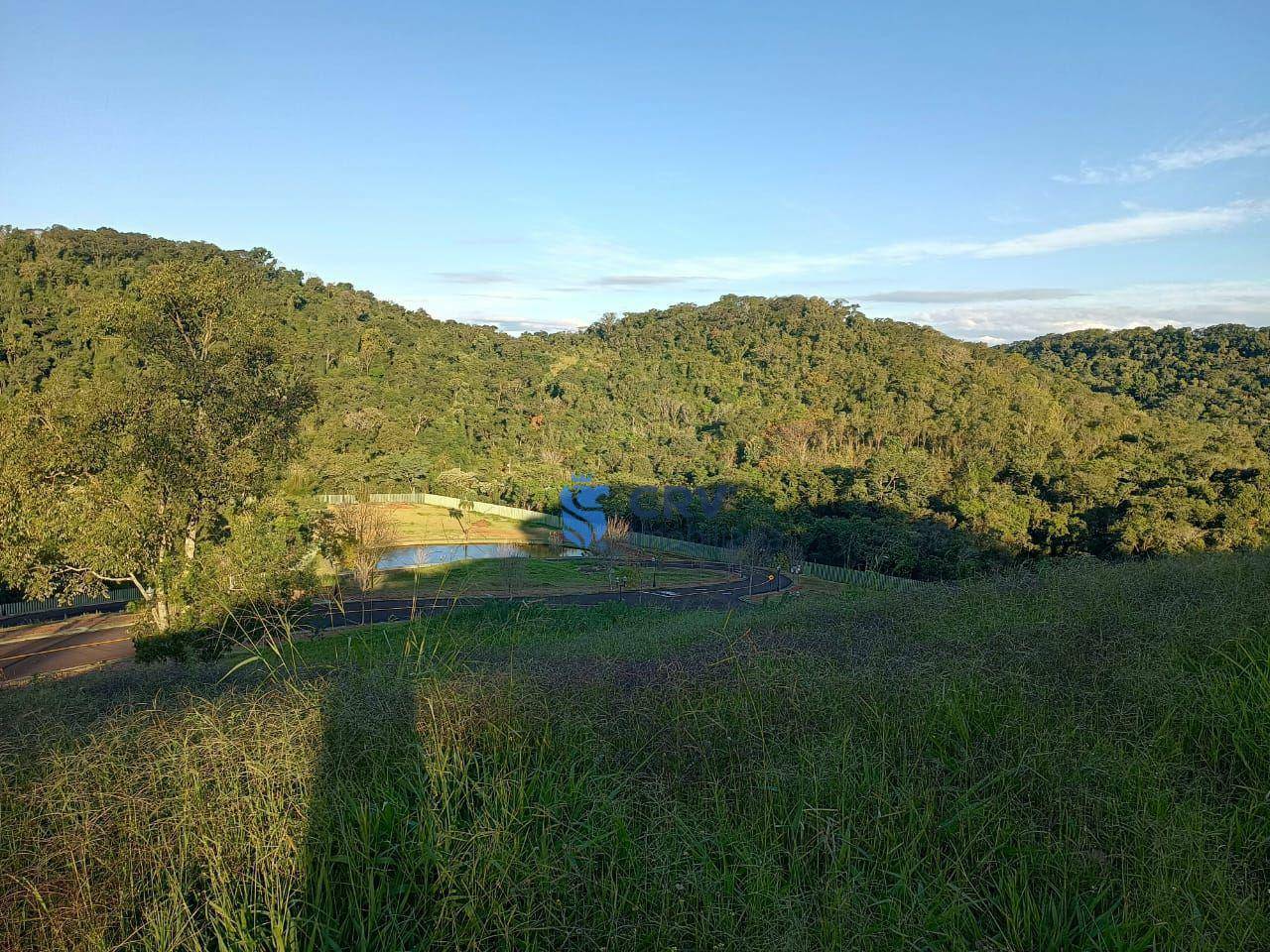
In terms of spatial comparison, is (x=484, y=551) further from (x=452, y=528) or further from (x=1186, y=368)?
(x=1186, y=368)

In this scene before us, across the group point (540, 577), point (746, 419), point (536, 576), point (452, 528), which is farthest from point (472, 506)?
point (746, 419)

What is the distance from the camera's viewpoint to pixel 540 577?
34562 mm

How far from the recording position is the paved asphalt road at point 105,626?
1761cm

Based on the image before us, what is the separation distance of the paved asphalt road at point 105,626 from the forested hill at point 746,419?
5963 millimetres

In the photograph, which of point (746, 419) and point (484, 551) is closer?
point (484, 551)

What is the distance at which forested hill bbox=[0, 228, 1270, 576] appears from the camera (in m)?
33.5

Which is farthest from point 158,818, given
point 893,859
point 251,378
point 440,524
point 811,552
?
point 440,524

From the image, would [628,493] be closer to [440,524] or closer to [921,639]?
[440,524]

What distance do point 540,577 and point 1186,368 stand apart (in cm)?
5050

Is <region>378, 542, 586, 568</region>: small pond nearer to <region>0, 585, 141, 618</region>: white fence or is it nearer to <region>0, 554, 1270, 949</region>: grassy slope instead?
<region>0, 585, 141, 618</region>: white fence

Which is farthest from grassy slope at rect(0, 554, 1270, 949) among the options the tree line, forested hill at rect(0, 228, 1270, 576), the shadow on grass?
forested hill at rect(0, 228, 1270, 576)

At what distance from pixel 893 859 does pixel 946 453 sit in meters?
53.0

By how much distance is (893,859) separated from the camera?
234 centimetres

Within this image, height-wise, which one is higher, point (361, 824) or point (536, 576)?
point (361, 824)
